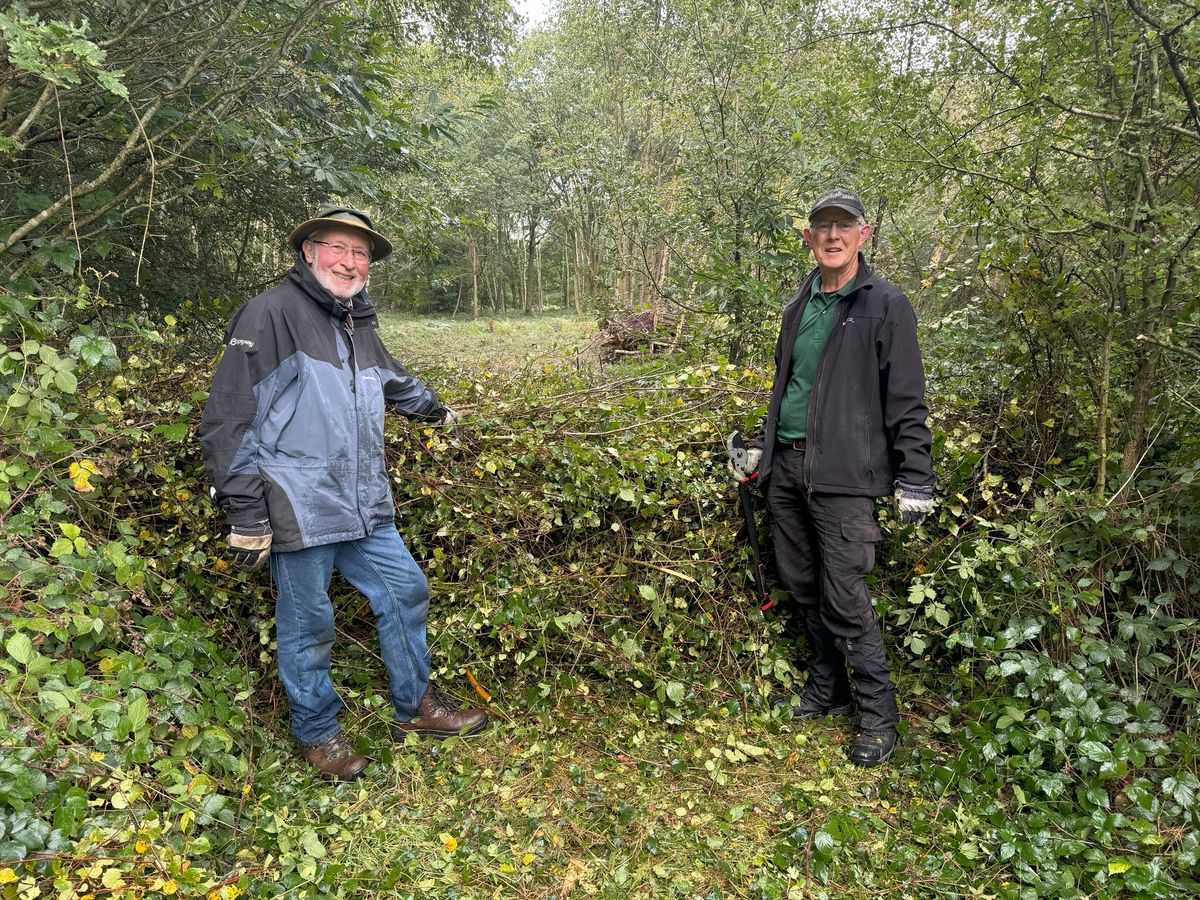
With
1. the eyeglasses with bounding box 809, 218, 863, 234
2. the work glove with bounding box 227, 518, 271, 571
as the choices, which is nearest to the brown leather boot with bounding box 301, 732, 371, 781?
the work glove with bounding box 227, 518, 271, 571

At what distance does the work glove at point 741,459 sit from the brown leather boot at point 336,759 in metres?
2.26

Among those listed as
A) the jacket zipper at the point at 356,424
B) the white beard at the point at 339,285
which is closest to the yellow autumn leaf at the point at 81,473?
the jacket zipper at the point at 356,424

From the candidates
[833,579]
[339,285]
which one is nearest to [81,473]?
[339,285]

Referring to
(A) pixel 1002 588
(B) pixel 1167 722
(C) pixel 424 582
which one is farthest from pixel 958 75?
→ (C) pixel 424 582

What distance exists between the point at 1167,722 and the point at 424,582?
3.27m

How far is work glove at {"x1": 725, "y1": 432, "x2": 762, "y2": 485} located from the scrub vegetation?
5.7 inches

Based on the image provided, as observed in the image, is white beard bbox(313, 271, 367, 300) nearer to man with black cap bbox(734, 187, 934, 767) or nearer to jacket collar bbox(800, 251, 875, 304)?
man with black cap bbox(734, 187, 934, 767)

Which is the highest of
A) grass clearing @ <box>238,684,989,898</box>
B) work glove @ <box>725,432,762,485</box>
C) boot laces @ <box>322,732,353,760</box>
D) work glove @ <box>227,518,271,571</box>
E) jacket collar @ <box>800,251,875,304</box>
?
jacket collar @ <box>800,251,875,304</box>

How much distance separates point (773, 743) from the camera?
2.97 meters

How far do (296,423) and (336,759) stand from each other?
151 cm

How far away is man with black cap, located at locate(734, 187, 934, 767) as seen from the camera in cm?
268

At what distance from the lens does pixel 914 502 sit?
2662 millimetres

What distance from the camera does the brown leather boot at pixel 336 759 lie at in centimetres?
271

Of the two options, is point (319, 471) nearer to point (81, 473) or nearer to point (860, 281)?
point (81, 473)
